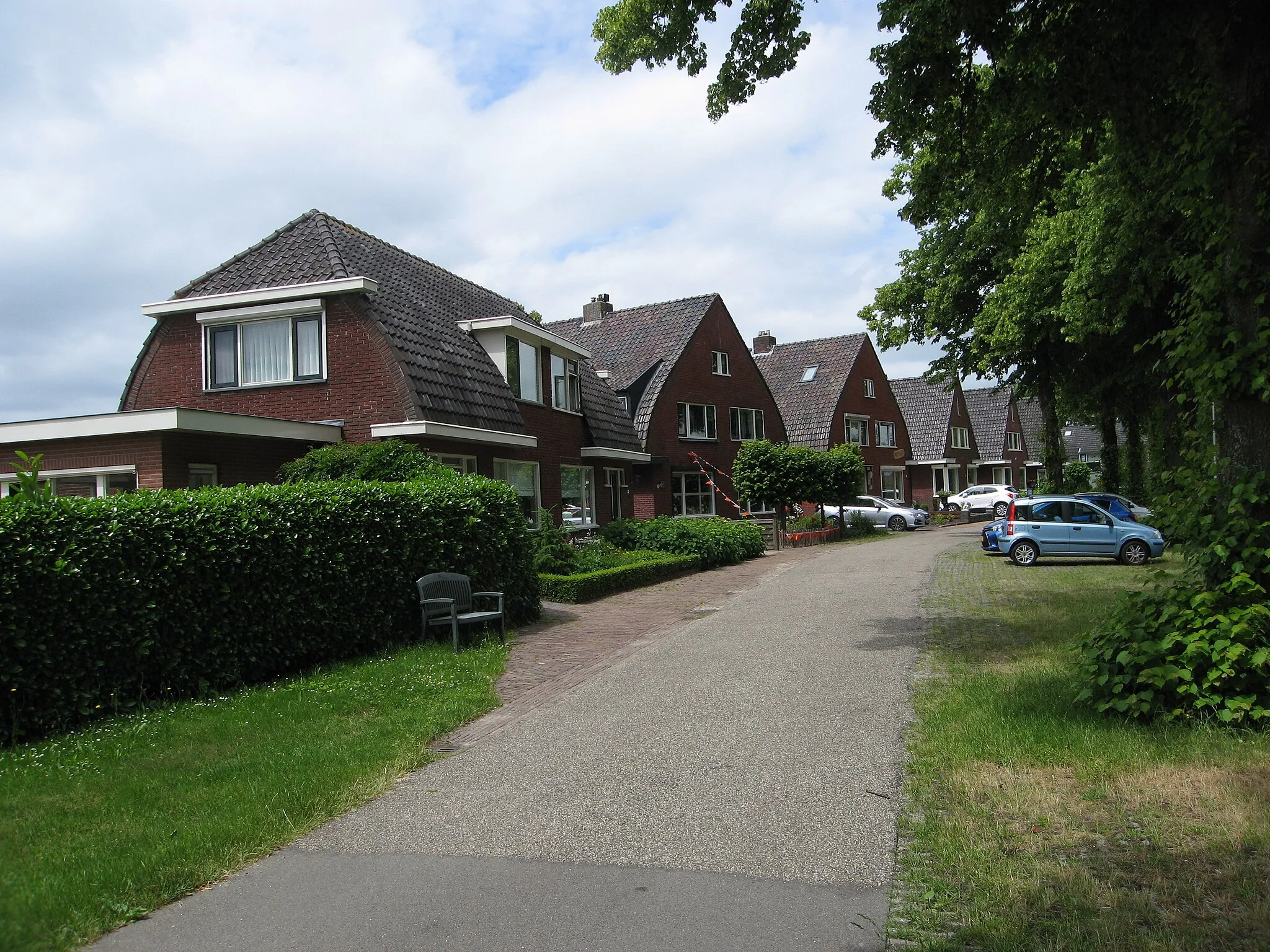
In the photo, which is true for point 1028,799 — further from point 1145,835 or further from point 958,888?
point 958,888

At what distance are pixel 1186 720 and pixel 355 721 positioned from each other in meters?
6.36

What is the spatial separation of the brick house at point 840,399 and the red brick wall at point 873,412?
0.03 m

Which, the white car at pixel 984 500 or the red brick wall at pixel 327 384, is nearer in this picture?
the red brick wall at pixel 327 384

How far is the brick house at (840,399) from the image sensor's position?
154ft

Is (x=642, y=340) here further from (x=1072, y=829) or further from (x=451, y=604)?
(x=1072, y=829)

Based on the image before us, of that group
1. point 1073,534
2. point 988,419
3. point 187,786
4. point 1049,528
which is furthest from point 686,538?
point 988,419

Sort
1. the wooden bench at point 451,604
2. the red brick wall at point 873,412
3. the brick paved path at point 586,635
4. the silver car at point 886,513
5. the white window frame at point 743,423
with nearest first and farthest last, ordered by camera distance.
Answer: the brick paved path at point 586,635 < the wooden bench at point 451,604 < the white window frame at point 743,423 < the silver car at point 886,513 < the red brick wall at point 873,412

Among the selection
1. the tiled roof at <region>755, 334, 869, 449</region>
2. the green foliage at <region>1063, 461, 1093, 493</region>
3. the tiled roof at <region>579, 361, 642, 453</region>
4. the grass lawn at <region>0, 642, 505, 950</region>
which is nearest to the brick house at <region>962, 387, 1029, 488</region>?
the green foliage at <region>1063, 461, 1093, 493</region>

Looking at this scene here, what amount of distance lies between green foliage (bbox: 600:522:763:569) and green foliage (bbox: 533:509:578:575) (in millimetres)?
5057

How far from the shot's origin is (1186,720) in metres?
6.63

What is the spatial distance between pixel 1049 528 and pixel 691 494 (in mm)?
14187

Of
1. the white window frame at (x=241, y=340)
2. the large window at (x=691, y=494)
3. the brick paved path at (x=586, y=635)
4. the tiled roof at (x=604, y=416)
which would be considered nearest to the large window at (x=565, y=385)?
the tiled roof at (x=604, y=416)

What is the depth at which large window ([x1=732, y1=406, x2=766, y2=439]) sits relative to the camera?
124 ft

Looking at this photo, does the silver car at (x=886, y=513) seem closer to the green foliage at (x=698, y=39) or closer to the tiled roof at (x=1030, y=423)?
the green foliage at (x=698, y=39)
